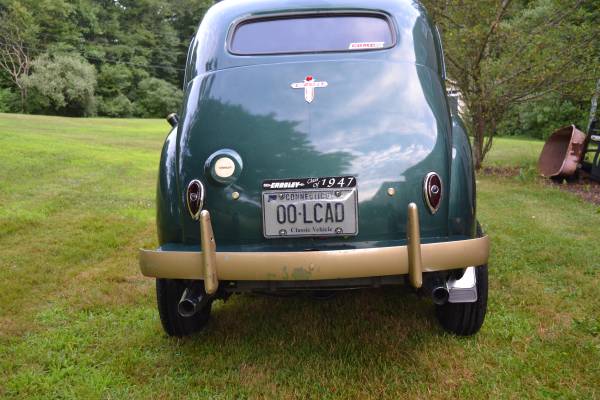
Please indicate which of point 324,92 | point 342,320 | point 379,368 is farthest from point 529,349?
point 324,92

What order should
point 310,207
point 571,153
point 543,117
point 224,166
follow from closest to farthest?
1. point 310,207
2. point 224,166
3. point 571,153
4. point 543,117

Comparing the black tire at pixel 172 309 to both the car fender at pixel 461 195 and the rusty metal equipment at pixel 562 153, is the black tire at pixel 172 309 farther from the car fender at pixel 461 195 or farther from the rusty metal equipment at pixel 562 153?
the rusty metal equipment at pixel 562 153

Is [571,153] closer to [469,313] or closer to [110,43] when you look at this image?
[469,313]

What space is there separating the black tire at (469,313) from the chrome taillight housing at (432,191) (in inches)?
25.1

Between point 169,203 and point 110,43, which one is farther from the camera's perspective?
point 110,43

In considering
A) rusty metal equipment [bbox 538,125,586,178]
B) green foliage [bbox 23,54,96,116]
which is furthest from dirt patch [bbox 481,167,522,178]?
green foliage [bbox 23,54,96,116]

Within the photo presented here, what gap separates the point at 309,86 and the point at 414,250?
1.05 meters

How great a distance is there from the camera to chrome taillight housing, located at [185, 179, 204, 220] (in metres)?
2.66

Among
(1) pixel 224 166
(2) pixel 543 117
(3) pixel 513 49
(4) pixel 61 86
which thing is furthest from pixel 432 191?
(4) pixel 61 86

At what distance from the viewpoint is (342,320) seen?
3.48 metres

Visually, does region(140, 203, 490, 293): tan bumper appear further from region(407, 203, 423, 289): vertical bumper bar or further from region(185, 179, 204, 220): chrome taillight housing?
region(185, 179, 204, 220): chrome taillight housing

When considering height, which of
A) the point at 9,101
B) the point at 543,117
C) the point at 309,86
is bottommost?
the point at 9,101

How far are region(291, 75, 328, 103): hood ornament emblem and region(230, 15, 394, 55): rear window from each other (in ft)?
0.95

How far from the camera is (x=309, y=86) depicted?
9.16 feet
